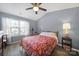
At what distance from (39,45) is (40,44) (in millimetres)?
24

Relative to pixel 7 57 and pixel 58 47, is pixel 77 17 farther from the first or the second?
pixel 7 57

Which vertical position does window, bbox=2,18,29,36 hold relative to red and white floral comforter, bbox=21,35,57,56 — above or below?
above

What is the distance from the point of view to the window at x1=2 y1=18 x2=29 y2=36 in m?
1.83

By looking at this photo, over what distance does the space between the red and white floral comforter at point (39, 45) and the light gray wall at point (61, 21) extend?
0.16 m

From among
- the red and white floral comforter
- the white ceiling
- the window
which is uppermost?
the white ceiling

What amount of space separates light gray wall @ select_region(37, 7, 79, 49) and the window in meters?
0.25

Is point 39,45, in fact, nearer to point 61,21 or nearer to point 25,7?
point 61,21

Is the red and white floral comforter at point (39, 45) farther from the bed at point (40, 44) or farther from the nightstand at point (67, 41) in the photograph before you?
the nightstand at point (67, 41)

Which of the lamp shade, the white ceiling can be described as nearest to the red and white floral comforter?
the lamp shade

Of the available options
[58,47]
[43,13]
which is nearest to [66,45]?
[58,47]

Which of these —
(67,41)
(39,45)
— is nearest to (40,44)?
(39,45)

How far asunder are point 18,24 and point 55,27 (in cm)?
66

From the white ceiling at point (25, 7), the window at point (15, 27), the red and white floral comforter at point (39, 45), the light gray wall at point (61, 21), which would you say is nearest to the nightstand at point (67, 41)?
the light gray wall at point (61, 21)

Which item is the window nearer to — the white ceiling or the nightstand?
the white ceiling
